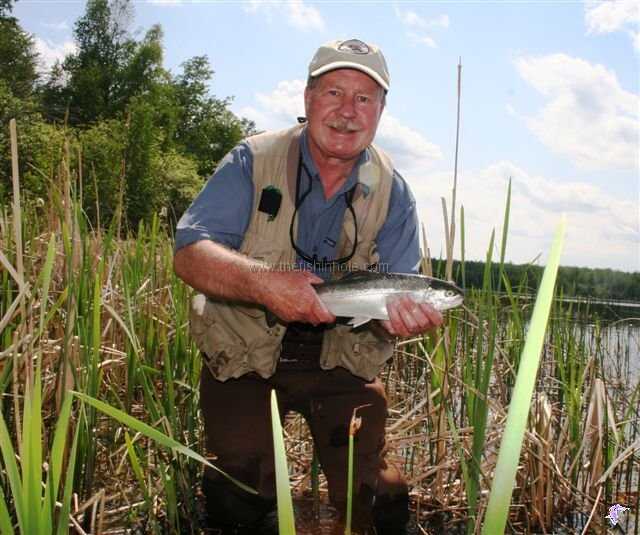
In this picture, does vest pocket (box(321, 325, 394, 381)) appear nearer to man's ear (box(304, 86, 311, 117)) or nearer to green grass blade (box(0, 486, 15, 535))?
man's ear (box(304, 86, 311, 117))

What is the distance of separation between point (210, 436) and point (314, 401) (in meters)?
0.63

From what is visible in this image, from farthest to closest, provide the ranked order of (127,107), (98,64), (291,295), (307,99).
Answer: (98,64) → (127,107) → (307,99) → (291,295)

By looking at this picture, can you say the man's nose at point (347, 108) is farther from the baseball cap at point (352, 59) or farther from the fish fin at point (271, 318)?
the fish fin at point (271, 318)

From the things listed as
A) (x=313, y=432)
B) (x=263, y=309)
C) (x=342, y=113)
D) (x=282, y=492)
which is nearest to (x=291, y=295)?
(x=263, y=309)

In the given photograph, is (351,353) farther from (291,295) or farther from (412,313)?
(291,295)

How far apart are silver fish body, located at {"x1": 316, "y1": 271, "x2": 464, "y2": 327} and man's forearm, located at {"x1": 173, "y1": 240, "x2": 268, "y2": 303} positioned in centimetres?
36

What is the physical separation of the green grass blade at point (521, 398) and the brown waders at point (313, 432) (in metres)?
2.94

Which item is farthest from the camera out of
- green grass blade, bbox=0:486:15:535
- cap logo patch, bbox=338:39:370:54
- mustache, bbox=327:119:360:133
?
cap logo patch, bbox=338:39:370:54

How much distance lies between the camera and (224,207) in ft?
11.6

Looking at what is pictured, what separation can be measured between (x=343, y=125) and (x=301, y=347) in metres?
1.31

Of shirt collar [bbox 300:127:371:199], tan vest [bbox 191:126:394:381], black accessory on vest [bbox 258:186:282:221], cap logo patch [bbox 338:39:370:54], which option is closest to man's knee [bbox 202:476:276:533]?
tan vest [bbox 191:126:394:381]

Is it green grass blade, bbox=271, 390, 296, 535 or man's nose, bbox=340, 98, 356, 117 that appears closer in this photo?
green grass blade, bbox=271, 390, 296, 535

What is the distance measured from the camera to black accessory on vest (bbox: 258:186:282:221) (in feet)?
11.9

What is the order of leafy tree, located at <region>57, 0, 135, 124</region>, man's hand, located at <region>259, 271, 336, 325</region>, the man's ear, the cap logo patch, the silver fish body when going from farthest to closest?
leafy tree, located at <region>57, 0, 135, 124</region>
the man's ear
the cap logo patch
the silver fish body
man's hand, located at <region>259, 271, 336, 325</region>
